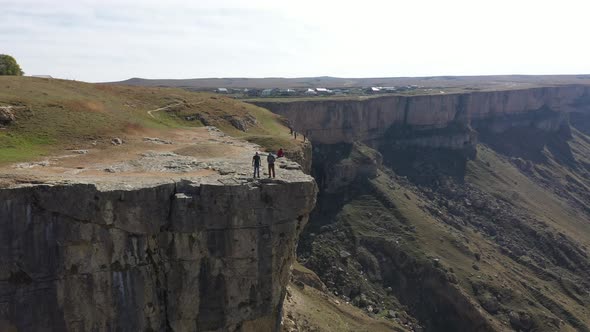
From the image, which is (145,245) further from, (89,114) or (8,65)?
(8,65)

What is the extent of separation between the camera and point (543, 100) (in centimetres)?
13912

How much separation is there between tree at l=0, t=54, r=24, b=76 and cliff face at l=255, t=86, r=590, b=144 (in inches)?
1343

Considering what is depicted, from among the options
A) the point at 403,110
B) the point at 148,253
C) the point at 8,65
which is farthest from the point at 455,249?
the point at 8,65

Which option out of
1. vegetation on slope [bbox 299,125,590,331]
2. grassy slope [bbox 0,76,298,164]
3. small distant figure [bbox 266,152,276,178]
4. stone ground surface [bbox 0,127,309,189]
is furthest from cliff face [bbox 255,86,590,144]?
small distant figure [bbox 266,152,276,178]

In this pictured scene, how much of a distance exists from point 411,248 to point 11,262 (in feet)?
149

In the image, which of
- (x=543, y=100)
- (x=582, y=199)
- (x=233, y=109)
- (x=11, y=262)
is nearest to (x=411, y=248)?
(x=233, y=109)

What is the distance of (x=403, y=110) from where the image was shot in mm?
100562

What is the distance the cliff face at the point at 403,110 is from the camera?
8300 cm

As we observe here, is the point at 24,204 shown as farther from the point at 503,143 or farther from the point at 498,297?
the point at 503,143

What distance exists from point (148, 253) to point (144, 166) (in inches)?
245

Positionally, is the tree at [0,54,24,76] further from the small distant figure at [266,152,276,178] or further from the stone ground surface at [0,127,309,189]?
the small distant figure at [266,152,276,178]

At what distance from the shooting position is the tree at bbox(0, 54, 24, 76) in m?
54.5

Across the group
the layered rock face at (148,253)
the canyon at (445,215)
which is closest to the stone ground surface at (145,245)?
the layered rock face at (148,253)

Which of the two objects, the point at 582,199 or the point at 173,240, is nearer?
the point at 173,240
